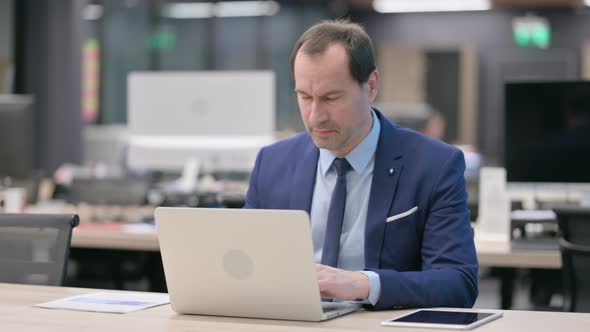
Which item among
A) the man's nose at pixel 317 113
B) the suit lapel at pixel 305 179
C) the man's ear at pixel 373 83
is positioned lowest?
the suit lapel at pixel 305 179

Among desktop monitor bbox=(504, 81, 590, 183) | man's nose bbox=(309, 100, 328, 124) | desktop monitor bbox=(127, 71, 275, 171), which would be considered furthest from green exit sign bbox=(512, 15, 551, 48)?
man's nose bbox=(309, 100, 328, 124)

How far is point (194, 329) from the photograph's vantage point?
6.81 feet

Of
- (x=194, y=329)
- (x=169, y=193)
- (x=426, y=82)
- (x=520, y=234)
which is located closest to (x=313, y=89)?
(x=194, y=329)

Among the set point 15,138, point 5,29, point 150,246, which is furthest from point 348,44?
point 5,29

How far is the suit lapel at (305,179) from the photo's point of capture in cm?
269

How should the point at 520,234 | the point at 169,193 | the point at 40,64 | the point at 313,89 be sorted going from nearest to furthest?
the point at 313,89, the point at 520,234, the point at 169,193, the point at 40,64

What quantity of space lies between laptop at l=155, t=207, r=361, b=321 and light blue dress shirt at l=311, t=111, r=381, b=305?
15.6 inches

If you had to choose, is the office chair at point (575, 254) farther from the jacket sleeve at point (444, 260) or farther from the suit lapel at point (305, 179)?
the suit lapel at point (305, 179)

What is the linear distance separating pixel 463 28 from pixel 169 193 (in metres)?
9.54

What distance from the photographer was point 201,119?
18.0ft

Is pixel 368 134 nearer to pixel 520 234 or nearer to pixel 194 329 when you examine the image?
pixel 194 329

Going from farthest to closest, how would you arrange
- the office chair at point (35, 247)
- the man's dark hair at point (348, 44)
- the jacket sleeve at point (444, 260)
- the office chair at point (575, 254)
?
the office chair at point (575, 254), the office chair at point (35, 247), the man's dark hair at point (348, 44), the jacket sleeve at point (444, 260)

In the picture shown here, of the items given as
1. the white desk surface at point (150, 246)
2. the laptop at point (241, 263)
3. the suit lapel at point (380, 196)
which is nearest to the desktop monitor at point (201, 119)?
the white desk surface at point (150, 246)

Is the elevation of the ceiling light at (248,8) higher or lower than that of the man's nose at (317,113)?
higher
